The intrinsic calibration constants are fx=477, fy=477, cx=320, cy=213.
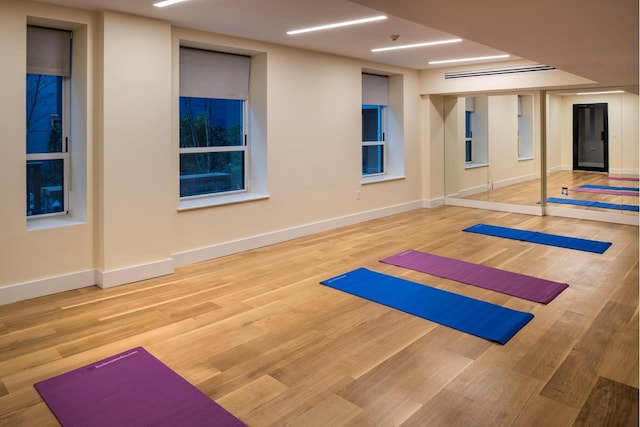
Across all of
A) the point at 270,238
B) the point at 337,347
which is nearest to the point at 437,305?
the point at 337,347

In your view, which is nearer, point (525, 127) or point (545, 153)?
point (545, 153)

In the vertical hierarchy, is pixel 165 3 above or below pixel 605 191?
above

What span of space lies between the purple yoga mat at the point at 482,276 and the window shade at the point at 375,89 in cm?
321

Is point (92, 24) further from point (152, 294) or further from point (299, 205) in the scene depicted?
point (299, 205)

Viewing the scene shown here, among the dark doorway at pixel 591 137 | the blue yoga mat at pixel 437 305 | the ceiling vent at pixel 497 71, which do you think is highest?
the ceiling vent at pixel 497 71

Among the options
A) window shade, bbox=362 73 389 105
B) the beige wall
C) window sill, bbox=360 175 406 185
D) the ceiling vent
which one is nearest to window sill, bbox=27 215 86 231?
window sill, bbox=360 175 406 185

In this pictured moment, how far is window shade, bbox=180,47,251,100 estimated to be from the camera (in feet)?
17.3

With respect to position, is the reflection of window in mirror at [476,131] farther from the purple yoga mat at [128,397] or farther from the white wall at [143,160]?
the purple yoga mat at [128,397]

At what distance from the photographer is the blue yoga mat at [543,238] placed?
5.70 m

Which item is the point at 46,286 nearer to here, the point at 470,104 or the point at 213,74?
the point at 213,74

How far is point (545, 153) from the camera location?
25.6 ft

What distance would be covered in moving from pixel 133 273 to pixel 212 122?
208cm

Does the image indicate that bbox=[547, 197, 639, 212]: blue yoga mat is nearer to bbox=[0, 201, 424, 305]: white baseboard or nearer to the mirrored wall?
the mirrored wall

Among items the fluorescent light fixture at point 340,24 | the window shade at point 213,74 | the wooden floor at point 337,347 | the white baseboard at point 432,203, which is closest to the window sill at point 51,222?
the wooden floor at point 337,347
